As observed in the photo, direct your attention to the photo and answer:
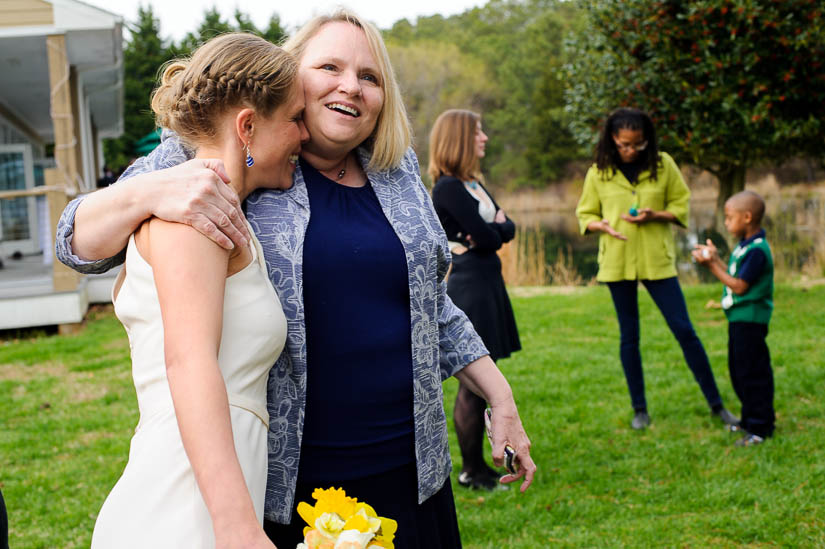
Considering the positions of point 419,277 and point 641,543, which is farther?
point 641,543

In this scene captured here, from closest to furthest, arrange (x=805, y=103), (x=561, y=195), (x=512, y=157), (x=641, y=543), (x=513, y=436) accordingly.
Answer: (x=513, y=436)
(x=641, y=543)
(x=805, y=103)
(x=561, y=195)
(x=512, y=157)

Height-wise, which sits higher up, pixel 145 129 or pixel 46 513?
pixel 145 129

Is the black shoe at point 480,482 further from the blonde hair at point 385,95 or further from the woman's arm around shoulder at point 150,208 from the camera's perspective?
the woman's arm around shoulder at point 150,208

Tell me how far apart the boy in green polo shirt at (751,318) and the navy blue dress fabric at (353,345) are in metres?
3.40

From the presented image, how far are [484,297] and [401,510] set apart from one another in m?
2.65

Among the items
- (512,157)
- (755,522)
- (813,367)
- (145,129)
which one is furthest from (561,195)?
(755,522)

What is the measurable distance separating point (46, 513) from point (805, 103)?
9095 millimetres

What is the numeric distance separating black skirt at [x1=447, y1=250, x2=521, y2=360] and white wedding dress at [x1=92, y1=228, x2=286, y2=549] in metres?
2.94

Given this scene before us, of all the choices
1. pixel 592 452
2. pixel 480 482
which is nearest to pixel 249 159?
pixel 480 482

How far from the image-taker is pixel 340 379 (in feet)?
6.11

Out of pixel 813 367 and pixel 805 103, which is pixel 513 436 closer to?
Result: pixel 813 367

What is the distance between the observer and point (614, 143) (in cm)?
559

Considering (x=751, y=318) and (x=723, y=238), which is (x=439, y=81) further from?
(x=751, y=318)

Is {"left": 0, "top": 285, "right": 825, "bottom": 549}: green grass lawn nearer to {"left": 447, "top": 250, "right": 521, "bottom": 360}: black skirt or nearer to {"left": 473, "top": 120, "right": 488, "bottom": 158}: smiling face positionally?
{"left": 447, "top": 250, "right": 521, "bottom": 360}: black skirt
